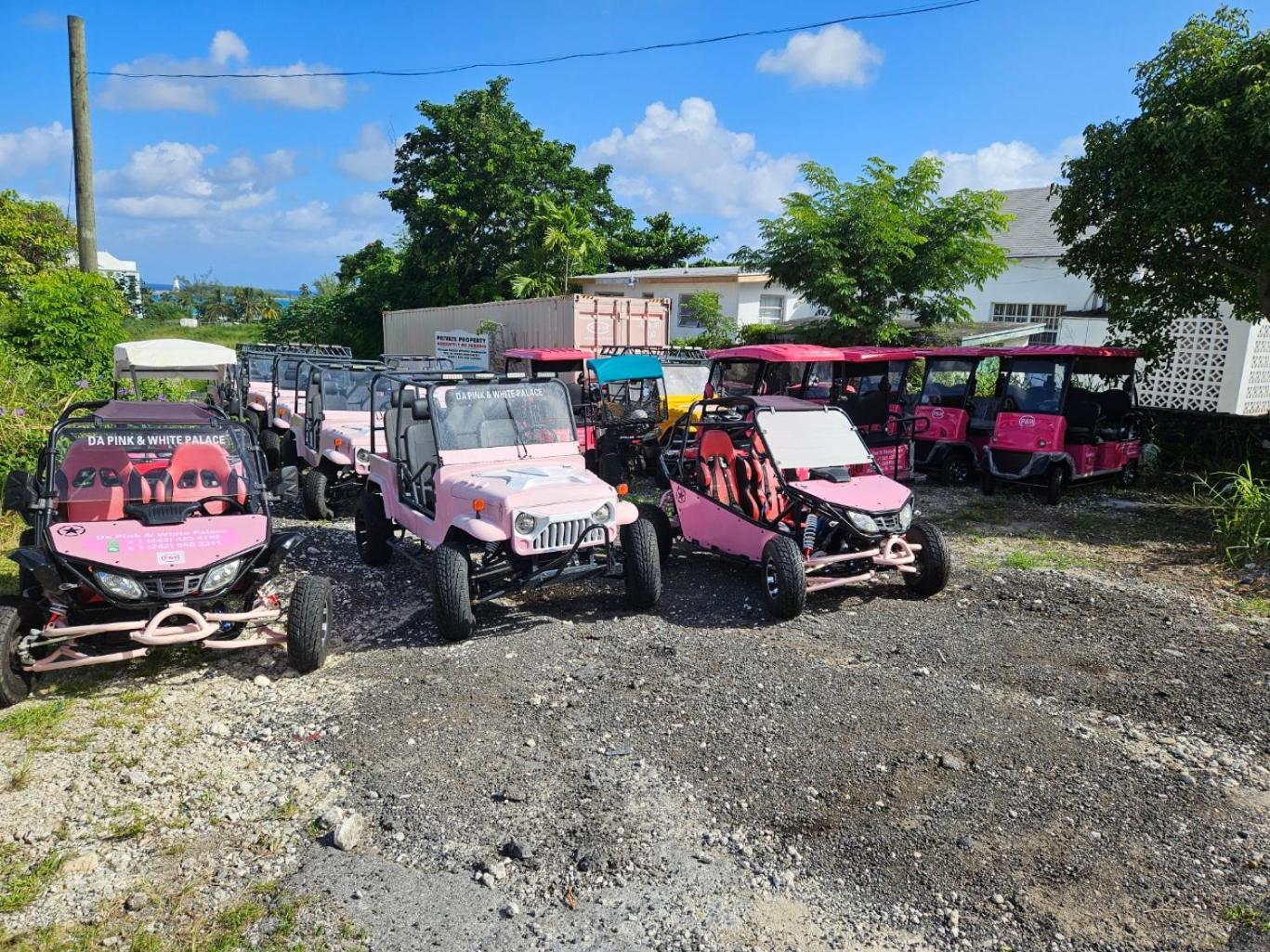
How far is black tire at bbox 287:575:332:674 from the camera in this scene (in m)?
5.25

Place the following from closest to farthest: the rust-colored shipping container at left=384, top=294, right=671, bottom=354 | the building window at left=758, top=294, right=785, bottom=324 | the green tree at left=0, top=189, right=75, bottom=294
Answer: the green tree at left=0, top=189, right=75, bottom=294 → the rust-colored shipping container at left=384, top=294, right=671, bottom=354 → the building window at left=758, top=294, right=785, bottom=324

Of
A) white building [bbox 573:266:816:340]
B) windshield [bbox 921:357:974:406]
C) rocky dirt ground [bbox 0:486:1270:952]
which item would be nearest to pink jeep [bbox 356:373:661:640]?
rocky dirt ground [bbox 0:486:1270:952]

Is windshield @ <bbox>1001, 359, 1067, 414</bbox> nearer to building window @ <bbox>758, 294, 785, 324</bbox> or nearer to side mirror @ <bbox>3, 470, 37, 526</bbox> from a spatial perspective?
side mirror @ <bbox>3, 470, 37, 526</bbox>

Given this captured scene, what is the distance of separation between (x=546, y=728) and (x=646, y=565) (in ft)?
5.92

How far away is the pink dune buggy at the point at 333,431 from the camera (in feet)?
31.3

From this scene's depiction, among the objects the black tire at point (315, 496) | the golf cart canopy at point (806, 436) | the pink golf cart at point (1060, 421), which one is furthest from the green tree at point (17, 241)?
the pink golf cart at point (1060, 421)

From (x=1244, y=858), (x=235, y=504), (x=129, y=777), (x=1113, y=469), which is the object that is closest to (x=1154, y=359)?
(x=1113, y=469)

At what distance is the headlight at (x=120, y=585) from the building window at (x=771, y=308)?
70.2ft

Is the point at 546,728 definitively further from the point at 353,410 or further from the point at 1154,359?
the point at 1154,359

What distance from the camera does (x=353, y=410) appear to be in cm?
1116

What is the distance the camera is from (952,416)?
38.9ft

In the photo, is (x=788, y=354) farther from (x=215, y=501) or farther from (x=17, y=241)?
(x=17, y=241)

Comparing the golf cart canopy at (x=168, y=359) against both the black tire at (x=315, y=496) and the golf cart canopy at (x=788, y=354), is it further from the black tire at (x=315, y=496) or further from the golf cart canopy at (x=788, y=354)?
the golf cart canopy at (x=788, y=354)

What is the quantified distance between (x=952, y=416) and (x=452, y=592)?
838 cm
